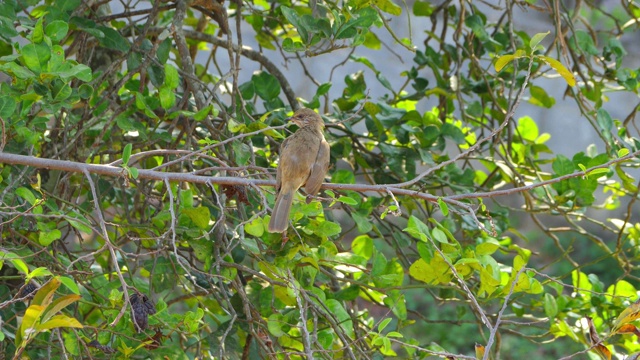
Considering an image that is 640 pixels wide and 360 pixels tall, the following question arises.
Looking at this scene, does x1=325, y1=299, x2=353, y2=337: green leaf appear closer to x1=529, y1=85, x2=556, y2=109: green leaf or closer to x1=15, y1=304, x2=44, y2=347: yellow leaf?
x1=15, y1=304, x2=44, y2=347: yellow leaf

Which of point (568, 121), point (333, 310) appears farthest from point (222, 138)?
point (568, 121)

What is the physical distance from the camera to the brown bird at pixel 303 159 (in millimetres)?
2918

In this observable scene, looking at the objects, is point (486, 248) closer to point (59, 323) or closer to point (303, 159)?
point (303, 159)

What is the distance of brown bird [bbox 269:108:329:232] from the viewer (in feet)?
9.57

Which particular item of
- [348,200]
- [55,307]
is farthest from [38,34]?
[348,200]

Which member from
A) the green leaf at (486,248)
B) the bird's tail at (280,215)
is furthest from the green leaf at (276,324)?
the green leaf at (486,248)

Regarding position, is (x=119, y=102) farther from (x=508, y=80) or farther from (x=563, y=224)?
(x=563, y=224)

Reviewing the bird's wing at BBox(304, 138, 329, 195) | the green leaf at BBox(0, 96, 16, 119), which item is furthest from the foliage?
the bird's wing at BBox(304, 138, 329, 195)

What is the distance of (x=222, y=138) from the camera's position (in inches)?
123

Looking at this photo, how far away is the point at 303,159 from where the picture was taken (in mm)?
3076

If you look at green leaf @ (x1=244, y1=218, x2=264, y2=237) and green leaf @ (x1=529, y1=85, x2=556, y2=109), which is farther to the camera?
green leaf @ (x1=529, y1=85, x2=556, y2=109)

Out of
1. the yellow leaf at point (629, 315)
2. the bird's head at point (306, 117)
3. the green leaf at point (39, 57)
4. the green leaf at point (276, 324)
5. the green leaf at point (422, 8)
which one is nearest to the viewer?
the yellow leaf at point (629, 315)

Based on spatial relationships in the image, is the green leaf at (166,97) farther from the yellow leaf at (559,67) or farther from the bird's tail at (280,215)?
the yellow leaf at (559,67)

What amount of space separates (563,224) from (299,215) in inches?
321
